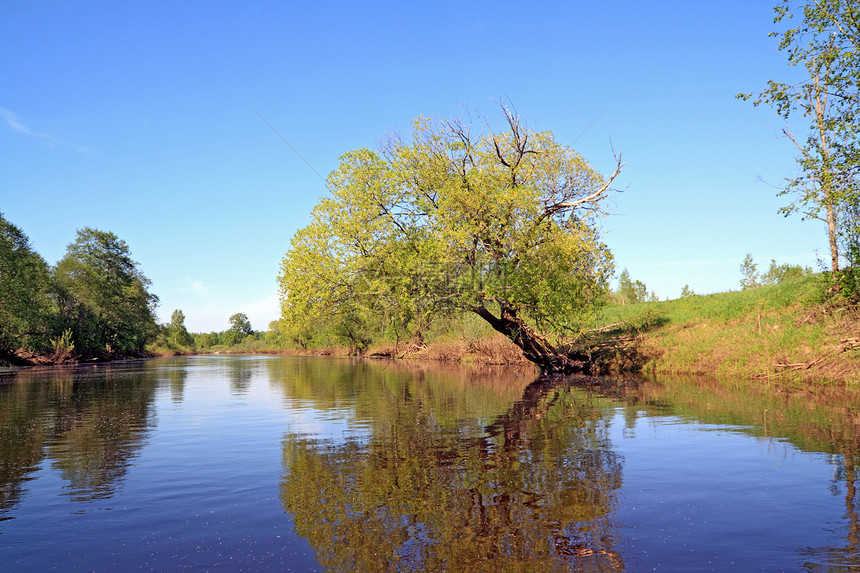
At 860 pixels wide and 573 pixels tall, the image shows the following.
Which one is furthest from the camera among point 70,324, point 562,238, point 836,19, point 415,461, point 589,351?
point 70,324

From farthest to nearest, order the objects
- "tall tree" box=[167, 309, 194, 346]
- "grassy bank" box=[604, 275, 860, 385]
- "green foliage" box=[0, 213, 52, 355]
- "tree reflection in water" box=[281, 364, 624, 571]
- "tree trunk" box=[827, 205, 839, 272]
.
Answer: "tall tree" box=[167, 309, 194, 346]
"green foliage" box=[0, 213, 52, 355]
"tree trunk" box=[827, 205, 839, 272]
"grassy bank" box=[604, 275, 860, 385]
"tree reflection in water" box=[281, 364, 624, 571]

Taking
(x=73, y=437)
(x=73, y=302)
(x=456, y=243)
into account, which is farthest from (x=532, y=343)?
(x=73, y=302)

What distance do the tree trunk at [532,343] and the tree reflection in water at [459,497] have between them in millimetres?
17455

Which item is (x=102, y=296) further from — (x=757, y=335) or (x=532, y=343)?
(x=757, y=335)

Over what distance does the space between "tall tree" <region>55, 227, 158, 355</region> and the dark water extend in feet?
205

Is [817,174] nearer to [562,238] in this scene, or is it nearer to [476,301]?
[562,238]

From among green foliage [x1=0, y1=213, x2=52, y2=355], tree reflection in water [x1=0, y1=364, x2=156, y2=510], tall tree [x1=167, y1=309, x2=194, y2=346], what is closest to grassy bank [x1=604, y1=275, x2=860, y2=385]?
tree reflection in water [x1=0, y1=364, x2=156, y2=510]

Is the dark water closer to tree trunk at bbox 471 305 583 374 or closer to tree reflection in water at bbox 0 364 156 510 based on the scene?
tree reflection in water at bbox 0 364 156 510

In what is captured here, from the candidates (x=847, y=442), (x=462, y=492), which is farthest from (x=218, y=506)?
(x=847, y=442)

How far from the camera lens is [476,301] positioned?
29594 millimetres

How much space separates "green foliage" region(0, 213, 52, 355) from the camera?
55.0 metres

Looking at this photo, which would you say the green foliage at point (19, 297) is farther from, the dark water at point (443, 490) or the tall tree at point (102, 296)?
the dark water at point (443, 490)

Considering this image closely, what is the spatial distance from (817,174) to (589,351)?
17602 millimetres

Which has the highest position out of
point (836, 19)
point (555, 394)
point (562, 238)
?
point (836, 19)
